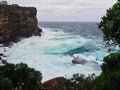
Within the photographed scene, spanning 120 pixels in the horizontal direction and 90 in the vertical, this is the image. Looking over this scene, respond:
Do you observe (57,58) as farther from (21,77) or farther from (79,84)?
(79,84)

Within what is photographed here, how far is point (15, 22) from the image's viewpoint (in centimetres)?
7400

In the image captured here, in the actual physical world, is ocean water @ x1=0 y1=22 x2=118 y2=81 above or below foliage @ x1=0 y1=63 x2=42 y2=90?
below

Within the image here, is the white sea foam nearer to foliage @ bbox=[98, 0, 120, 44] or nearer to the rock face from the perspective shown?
the rock face

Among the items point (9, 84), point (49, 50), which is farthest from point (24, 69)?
point (49, 50)

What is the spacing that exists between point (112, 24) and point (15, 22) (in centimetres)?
6256

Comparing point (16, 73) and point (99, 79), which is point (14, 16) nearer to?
point (16, 73)

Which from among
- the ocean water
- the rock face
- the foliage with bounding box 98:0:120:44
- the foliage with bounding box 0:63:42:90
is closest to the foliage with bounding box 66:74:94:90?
the foliage with bounding box 0:63:42:90

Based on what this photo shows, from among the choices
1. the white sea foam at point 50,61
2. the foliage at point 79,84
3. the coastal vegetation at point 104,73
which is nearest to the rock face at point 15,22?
the white sea foam at point 50,61

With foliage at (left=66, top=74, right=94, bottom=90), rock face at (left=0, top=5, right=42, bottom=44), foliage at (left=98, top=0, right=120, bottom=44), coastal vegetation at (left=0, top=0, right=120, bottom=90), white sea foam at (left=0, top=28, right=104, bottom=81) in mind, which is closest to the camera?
coastal vegetation at (left=0, top=0, right=120, bottom=90)

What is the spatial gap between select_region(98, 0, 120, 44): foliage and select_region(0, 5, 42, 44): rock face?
5447cm

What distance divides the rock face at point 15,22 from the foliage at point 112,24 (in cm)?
5447

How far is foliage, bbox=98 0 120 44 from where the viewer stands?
13.0 metres

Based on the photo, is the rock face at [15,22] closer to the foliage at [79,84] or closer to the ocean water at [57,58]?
the ocean water at [57,58]

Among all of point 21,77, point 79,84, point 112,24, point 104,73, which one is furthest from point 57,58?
point 112,24
